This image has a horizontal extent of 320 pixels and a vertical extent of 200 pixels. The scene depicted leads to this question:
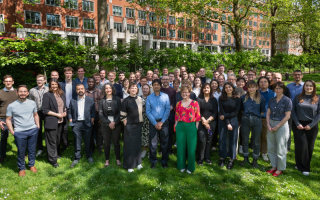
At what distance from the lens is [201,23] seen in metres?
22.7

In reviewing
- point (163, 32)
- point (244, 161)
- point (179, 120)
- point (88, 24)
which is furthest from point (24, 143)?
point (163, 32)

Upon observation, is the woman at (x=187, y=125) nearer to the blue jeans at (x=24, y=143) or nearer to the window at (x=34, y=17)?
the blue jeans at (x=24, y=143)

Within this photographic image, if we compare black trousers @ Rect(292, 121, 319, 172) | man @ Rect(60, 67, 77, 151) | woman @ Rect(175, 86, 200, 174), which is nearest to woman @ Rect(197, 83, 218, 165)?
woman @ Rect(175, 86, 200, 174)

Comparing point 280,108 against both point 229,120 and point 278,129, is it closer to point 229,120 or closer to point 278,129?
point 278,129

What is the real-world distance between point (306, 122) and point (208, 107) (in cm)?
242

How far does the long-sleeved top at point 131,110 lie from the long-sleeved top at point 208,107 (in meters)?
1.70

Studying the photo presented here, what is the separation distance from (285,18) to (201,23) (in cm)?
871

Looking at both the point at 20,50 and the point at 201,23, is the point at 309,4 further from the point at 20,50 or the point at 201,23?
the point at 20,50

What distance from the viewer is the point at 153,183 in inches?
188

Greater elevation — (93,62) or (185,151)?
(93,62)

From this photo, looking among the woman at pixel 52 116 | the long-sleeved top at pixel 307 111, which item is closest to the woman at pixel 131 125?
the woman at pixel 52 116

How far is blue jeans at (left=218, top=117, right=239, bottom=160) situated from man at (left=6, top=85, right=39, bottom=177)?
16.3 feet

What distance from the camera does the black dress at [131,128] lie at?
5242 mm

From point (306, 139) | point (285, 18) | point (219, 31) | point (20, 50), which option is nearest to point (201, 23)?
point (285, 18)
